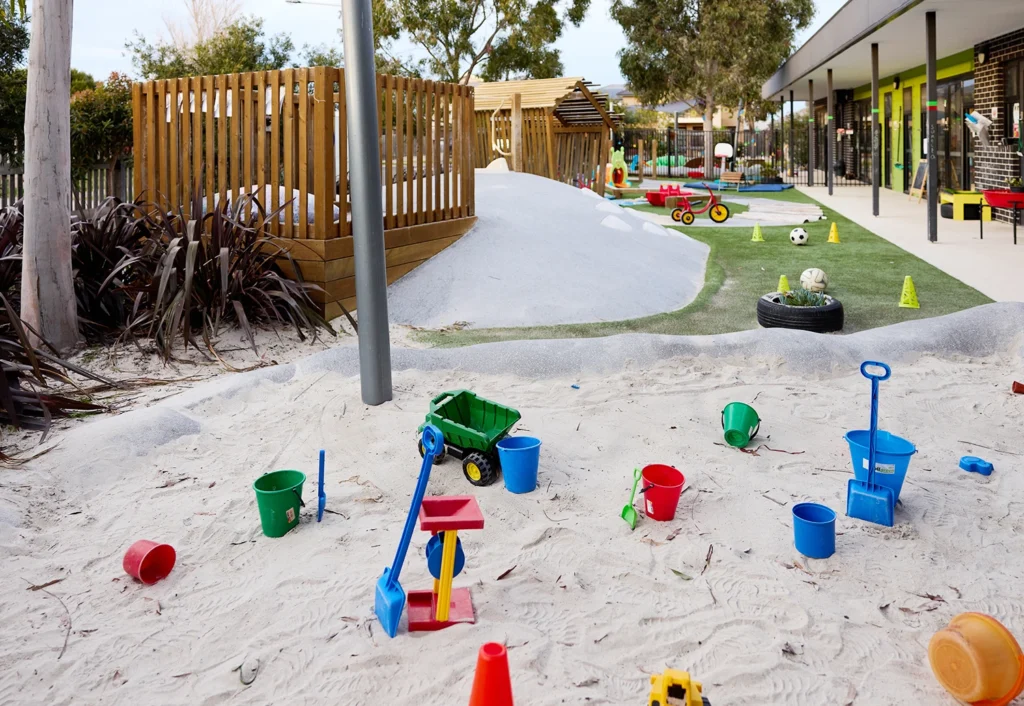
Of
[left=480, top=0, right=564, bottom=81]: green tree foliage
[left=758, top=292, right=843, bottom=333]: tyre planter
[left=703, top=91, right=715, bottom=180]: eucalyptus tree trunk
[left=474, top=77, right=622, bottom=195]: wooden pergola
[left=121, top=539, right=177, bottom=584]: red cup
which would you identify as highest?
[left=480, top=0, right=564, bottom=81]: green tree foliage

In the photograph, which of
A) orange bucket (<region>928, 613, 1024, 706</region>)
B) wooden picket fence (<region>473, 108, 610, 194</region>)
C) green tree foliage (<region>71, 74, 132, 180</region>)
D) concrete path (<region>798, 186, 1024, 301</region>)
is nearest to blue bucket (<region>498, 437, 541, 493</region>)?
orange bucket (<region>928, 613, 1024, 706</region>)

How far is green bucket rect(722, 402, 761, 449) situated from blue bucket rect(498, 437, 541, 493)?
110 centimetres

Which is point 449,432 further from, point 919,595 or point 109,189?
point 109,189

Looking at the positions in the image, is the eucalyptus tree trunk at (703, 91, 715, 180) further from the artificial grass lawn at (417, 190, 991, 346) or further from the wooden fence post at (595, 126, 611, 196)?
the artificial grass lawn at (417, 190, 991, 346)

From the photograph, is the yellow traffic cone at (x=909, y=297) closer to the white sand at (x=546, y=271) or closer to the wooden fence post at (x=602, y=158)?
the white sand at (x=546, y=271)

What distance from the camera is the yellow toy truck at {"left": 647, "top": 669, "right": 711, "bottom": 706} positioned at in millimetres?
2232

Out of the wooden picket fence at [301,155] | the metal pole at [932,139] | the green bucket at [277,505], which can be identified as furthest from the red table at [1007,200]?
the green bucket at [277,505]

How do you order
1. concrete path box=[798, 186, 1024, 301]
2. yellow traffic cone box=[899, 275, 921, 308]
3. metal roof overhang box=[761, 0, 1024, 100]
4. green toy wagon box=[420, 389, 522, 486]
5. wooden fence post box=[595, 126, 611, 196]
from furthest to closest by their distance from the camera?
wooden fence post box=[595, 126, 611, 196]
metal roof overhang box=[761, 0, 1024, 100]
concrete path box=[798, 186, 1024, 301]
yellow traffic cone box=[899, 275, 921, 308]
green toy wagon box=[420, 389, 522, 486]

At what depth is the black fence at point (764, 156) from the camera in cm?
2850

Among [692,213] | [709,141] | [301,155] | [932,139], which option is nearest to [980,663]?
[301,155]

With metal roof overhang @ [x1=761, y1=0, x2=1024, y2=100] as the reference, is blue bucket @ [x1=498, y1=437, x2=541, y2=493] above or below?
below

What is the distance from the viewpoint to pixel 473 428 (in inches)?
168

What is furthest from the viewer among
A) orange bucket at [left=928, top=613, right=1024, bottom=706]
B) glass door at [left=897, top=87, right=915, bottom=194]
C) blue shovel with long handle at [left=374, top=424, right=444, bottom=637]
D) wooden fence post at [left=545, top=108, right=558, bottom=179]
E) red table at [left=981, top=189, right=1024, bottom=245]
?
glass door at [left=897, top=87, right=915, bottom=194]

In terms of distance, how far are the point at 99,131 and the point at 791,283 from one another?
973 centimetres
